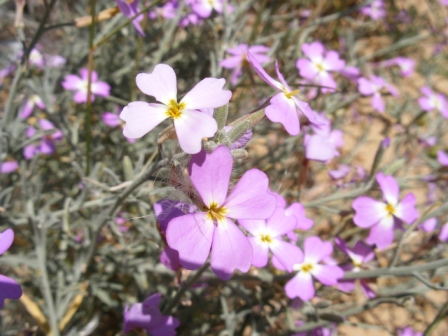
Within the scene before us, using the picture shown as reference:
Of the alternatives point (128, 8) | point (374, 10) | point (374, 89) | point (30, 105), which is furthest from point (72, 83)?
point (374, 10)

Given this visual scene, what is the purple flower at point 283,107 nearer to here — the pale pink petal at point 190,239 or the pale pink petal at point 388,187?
the pale pink petal at point 190,239

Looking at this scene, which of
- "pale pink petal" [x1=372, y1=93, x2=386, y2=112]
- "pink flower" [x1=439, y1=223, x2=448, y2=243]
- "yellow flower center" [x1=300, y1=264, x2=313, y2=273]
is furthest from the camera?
"pale pink petal" [x1=372, y1=93, x2=386, y2=112]

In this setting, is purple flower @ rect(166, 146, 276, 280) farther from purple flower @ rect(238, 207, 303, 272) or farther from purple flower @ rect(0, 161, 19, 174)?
purple flower @ rect(0, 161, 19, 174)

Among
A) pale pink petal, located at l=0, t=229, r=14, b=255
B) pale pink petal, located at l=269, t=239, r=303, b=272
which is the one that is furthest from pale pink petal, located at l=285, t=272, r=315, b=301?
pale pink petal, located at l=0, t=229, r=14, b=255

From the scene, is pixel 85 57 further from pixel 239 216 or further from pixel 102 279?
pixel 239 216

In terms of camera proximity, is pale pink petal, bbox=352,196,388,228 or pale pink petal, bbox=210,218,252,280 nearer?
pale pink petal, bbox=210,218,252,280

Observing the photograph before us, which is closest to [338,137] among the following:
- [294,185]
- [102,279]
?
[294,185]
